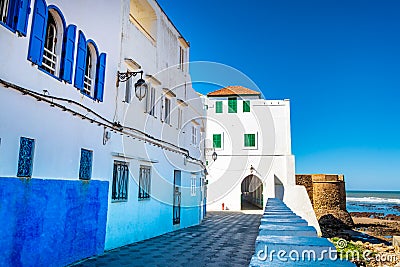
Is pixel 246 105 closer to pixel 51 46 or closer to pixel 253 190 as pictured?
pixel 253 190

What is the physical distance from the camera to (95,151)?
311 inches

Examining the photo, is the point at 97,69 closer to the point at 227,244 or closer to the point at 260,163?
the point at 227,244

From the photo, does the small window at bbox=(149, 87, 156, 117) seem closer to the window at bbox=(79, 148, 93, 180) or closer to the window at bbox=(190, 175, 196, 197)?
the window at bbox=(79, 148, 93, 180)

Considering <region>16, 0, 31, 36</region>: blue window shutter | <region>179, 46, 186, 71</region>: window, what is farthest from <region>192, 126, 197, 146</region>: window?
<region>16, 0, 31, 36</region>: blue window shutter

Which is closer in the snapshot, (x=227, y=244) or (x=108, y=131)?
(x=108, y=131)

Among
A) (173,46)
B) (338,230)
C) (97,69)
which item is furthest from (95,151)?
(338,230)

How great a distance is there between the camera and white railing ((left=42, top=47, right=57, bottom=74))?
635cm

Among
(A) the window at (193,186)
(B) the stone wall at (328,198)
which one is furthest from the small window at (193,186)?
(B) the stone wall at (328,198)

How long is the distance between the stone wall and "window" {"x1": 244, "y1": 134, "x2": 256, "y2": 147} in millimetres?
4956

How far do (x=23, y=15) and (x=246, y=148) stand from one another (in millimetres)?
20885

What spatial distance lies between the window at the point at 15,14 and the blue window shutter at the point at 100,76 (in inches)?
104

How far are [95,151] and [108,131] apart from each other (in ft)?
2.58

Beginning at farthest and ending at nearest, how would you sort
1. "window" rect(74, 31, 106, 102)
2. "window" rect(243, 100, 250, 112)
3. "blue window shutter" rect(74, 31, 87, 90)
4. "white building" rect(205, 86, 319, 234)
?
1. "window" rect(243, 100, 250, 112)
2. "white building" rect(205, 86, 319, 234)
3. "window" rect(74, 31, 106, 102)
4. "blue window shutter" rect(74, 31, 87, 90)

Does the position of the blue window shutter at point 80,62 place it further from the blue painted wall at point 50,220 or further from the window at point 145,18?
the window at point 145,18
